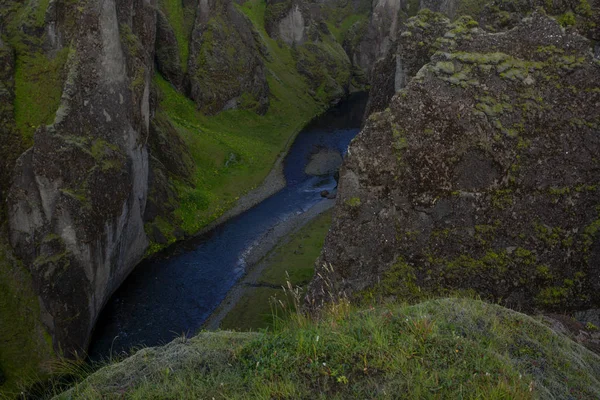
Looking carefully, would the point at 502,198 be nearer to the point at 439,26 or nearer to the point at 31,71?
the point at 439,26

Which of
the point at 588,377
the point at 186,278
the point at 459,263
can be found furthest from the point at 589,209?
the point at 186,278

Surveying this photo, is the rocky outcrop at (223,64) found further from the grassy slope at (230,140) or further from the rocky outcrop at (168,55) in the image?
the rocky outcrop at (168,55)

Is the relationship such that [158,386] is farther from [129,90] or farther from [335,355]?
[129,90]

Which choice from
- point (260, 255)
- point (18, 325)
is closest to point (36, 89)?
point (18, 325)

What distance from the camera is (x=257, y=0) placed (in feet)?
382

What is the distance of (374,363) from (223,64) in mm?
80515

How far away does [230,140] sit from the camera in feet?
241

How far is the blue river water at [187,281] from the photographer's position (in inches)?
1318

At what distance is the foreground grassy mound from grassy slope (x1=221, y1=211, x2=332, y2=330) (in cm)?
2035

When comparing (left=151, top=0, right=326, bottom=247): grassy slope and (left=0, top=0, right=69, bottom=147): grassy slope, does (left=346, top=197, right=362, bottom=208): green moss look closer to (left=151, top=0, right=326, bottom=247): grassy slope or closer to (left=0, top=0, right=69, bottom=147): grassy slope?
(left=0, top=0, right=69, bottom=147): grassy slope

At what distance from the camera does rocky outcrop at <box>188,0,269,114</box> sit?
7975 centimetres

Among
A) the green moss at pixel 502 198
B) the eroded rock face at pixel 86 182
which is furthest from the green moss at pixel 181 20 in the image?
the green moss at pixel 502 198

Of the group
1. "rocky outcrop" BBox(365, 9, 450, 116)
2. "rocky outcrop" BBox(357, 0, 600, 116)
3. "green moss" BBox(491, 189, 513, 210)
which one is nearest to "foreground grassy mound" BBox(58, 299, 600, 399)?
"green moss" BBox(491, 189, 513, 210)

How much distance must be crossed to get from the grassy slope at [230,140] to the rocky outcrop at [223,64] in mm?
2297
